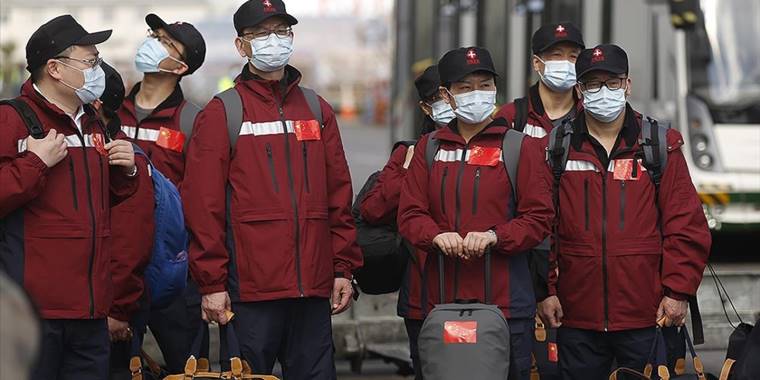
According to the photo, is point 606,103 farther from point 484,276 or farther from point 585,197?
point 484,276

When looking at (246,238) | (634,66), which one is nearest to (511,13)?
(634,66)

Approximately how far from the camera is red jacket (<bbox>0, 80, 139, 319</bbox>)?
5953mm

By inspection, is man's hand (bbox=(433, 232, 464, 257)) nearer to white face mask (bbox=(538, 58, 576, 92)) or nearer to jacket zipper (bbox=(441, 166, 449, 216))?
jacket zipper (bbox=(441, 166, 449, 216))

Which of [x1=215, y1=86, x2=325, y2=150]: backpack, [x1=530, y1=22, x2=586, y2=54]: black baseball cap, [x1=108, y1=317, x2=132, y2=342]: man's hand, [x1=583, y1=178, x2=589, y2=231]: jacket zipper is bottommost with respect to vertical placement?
[x1=108, y1=317, x2=132, y2=342]: man's hand

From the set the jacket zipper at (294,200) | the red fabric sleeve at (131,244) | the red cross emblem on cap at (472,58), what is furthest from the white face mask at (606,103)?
the red fabric sleeve at (131,244)

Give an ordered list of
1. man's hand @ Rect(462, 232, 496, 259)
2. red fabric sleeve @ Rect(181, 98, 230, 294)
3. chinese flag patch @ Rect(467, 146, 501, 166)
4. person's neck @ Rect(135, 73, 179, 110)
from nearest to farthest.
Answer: man's hand @ Rect(462, 232, 496, 259), red fabric sleeve @ Rect(181, 98, 230, 294), chinese flag patch @ Rect(467, 146, 501, 166), person's neck @ Rect(135, 73, 179, 110)

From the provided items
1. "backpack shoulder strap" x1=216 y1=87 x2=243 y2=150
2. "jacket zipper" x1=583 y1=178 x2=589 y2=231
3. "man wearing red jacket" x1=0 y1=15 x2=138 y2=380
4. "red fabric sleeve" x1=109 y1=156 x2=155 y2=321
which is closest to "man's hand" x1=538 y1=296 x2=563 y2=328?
"jacket zipper" x1=583 y1=178 x2=589 y2=231

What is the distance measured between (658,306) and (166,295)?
2.18 meters

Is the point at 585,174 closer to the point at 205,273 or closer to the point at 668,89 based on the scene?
the point at 205,273

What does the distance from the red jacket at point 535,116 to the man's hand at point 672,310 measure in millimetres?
1139

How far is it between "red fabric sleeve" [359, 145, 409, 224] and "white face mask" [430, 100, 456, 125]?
0.28 metres

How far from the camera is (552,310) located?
6.83 m

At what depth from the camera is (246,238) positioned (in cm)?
648

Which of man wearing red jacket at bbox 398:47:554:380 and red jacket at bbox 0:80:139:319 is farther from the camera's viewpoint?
man wearing red jacket at bbox 398:47:554:380
